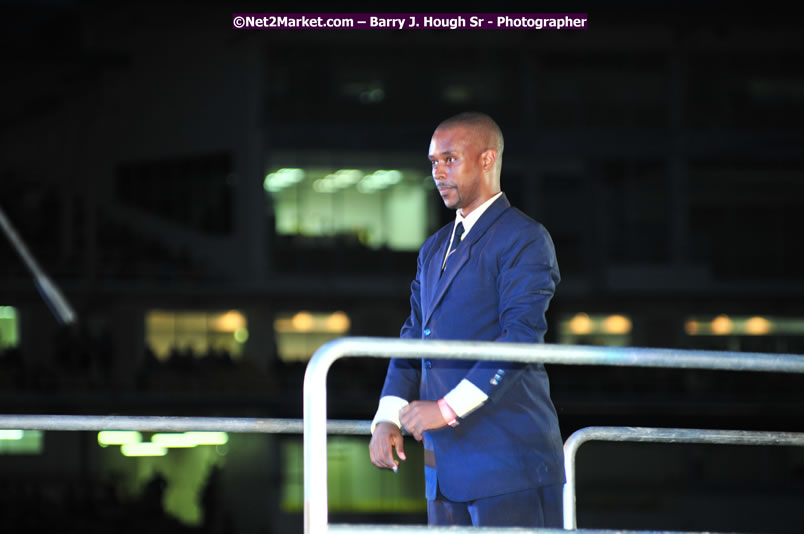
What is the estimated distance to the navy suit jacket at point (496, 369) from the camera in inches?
106

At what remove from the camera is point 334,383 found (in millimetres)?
24422

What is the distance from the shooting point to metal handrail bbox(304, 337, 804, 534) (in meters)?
2.38

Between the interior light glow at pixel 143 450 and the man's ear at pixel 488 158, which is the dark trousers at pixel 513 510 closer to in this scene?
the man's ear at pixel 488 158

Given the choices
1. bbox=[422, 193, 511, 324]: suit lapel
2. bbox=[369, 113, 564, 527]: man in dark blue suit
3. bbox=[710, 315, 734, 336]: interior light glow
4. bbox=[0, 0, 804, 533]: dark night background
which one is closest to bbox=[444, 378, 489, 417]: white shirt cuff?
bbox=[369, 113, 564, 527]: man in dark blue suit

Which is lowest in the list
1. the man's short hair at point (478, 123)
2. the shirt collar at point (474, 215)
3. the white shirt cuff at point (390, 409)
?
the white shirt cuff at point (390, 409)

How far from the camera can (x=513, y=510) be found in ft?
8.82

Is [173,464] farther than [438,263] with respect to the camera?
Yes

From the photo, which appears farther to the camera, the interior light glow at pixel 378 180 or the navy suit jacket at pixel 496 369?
the interior light glow at pixel 378 180

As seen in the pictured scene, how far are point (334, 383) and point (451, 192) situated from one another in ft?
71.4

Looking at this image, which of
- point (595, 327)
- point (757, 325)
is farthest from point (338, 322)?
point (757, 325)

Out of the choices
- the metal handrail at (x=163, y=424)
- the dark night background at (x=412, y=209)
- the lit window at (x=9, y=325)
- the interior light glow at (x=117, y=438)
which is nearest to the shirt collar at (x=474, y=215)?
the metal handrail at (x=163, y=424)

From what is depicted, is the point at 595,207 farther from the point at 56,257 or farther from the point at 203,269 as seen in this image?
the point at 56,257

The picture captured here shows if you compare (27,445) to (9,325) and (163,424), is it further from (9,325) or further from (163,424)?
(163,424)

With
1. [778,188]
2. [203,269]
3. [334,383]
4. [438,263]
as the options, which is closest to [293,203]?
[203,269]
